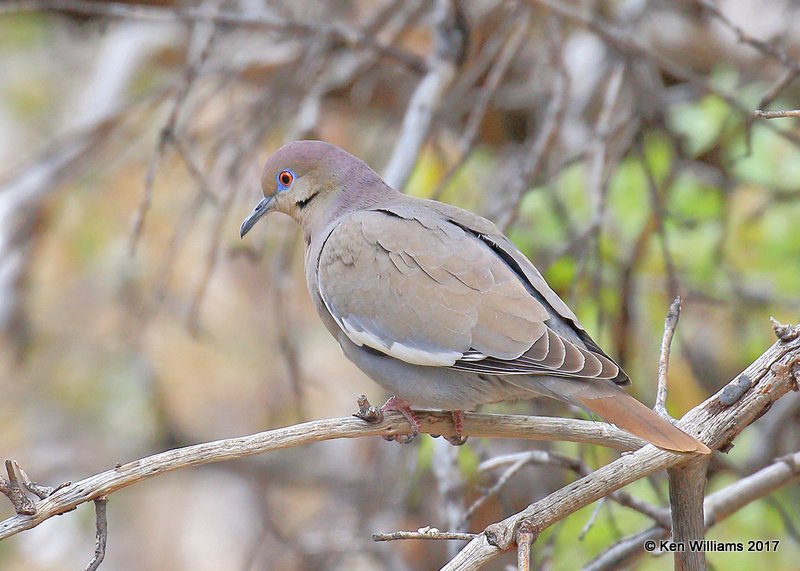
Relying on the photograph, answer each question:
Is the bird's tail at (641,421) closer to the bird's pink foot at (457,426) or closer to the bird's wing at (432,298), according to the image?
the bird's wing at (432,298)

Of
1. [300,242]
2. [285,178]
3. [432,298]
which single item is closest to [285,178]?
[285,178]

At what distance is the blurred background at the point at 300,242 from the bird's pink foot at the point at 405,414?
87 cm

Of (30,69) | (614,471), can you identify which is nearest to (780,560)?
(614,471)

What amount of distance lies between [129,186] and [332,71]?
1610mm

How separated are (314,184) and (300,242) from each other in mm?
2735

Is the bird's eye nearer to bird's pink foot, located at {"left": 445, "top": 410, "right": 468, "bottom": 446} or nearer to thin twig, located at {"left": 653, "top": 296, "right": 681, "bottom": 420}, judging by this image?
bird's pink foot, located at {"left": 445, "top": 410, "right": 468, "bottom": 446}

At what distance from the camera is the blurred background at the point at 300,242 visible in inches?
138

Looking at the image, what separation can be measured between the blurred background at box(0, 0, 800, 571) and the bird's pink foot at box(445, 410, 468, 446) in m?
0.89

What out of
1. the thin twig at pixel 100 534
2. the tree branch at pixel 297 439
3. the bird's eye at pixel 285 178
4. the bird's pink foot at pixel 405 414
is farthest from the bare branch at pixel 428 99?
the thin twig at pixel 100 534

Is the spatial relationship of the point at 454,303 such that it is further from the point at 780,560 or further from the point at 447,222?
the point at 780,560

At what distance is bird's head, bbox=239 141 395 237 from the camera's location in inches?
108

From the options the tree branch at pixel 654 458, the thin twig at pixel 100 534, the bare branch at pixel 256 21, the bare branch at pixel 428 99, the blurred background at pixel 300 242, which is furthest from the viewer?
Result: the blurred background at pixel 300 242

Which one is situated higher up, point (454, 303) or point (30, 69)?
point (30, 69)

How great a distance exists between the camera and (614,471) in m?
1.78
